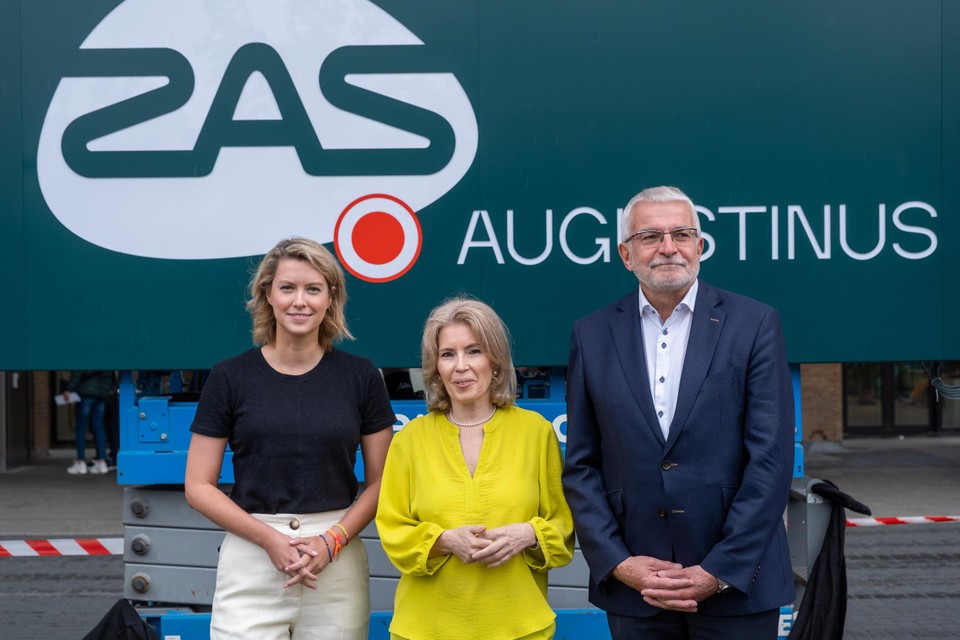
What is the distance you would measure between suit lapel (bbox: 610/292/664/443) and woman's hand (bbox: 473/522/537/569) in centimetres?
45

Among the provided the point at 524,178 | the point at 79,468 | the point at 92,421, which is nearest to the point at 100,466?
the point at 79,468

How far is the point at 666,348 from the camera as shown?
8.98ft

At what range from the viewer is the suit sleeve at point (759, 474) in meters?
2.54

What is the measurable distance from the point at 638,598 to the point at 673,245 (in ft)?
3.10

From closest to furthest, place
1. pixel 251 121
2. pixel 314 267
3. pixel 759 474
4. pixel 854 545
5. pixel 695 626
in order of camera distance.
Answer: pixel 759 474
pixel 695 626
pixel 314 267
pixel 251 121
pixel 854 545

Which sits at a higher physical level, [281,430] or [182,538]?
Result: [281,430]

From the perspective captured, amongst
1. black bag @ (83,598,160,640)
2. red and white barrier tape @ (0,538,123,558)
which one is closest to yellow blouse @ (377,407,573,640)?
black bag @ (83,598,160,640)

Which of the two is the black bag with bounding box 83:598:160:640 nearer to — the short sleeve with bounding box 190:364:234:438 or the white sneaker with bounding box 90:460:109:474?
the short sleeve with bounding box 190:364:234:438

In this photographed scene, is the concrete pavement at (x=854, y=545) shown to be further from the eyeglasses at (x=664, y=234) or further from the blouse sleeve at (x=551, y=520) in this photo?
the eyeglasses at (x=664, y=234)

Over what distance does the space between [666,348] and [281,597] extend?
1.29m

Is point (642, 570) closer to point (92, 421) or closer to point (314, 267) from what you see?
point (314, 267)

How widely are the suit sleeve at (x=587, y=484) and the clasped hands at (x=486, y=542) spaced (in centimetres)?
A: 15

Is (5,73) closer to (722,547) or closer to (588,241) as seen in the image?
(588,241)

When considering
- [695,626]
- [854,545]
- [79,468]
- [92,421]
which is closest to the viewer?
[695,626]
